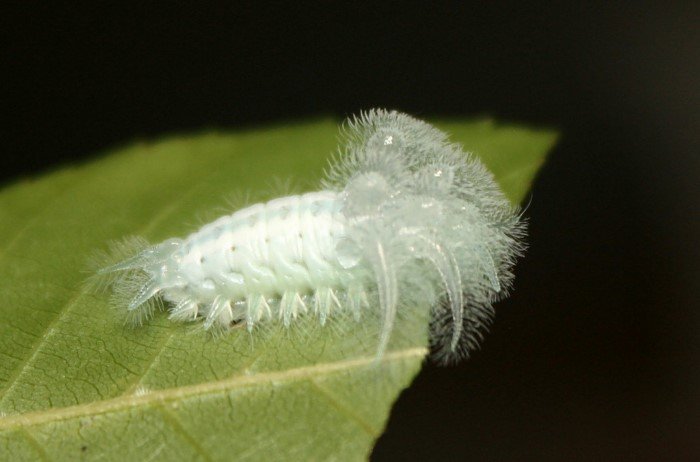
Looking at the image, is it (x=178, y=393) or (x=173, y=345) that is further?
(x=173, y=345)

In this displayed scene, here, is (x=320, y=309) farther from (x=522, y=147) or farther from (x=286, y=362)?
(x=522, y=147)

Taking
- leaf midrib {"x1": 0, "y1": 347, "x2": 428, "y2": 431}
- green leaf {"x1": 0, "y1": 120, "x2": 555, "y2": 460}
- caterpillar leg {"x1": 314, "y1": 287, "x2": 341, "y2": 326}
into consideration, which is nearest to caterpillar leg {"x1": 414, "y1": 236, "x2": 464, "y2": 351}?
green leaf {"x1": 0, "y1": 120, "x2": 555, "y2": 460}

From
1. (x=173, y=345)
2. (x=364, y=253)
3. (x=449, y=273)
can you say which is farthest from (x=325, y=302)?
(x=173, y=345)

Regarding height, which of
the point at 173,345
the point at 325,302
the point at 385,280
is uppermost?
the point at 385,280

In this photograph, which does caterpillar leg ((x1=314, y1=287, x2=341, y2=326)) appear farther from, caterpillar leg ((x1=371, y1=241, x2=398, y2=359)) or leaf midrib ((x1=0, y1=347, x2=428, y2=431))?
leaf midrib ((x1=0, y1=347, x2=428, y2=431))

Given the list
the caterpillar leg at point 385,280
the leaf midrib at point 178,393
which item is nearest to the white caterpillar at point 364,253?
the caterpillar leg at point 385,280

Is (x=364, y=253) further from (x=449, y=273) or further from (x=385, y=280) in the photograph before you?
(x=449, y=273)
